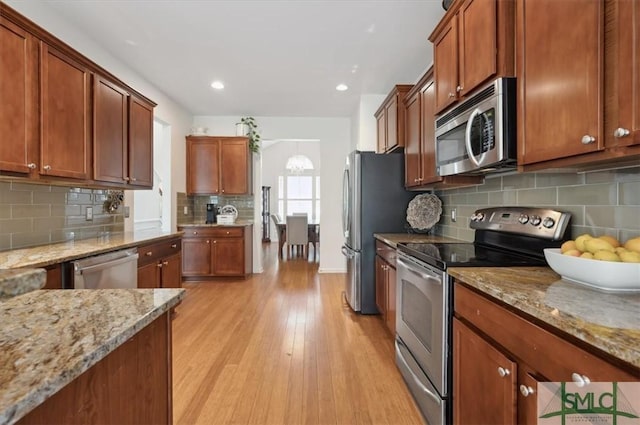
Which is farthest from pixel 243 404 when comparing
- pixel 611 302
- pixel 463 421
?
pixel 611 302

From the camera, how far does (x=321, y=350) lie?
2473 millimetres

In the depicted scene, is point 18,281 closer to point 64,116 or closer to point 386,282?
point 64,116

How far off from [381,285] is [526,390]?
200 cm

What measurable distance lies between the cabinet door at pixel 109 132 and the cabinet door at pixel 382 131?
2594 millimetres

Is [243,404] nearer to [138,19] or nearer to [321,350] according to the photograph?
[321,350]

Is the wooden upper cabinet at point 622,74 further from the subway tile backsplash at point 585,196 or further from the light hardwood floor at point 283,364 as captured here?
the light hardwood floor at point 283,364

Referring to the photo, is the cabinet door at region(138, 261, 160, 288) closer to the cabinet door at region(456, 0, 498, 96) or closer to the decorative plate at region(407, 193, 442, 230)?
the decorative plate at region(407, 193, 442, 230)

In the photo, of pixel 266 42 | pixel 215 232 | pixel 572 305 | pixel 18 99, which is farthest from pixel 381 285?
pixel 18 99

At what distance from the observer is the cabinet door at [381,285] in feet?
9.03

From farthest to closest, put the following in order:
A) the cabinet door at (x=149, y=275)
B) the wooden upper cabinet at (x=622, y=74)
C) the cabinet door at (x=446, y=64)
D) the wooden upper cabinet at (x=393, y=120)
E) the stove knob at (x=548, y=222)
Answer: the wooden upper cabinet at (x=393, y=120)
the cabinet door at (x=149, y=275)
the cabinet door at (x=446, y=64)
the stove knob at (x=548, y=222)
the wooden upper cabinet at (x=622, y=74)

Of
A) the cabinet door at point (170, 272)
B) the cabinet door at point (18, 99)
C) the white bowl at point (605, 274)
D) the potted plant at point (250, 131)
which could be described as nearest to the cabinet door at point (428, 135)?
the white bowl at point (605, 274)

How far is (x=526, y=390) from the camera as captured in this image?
923mm


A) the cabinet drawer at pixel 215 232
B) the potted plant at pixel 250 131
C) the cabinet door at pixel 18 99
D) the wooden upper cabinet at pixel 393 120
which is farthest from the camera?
the potted plant at pixel 250 131

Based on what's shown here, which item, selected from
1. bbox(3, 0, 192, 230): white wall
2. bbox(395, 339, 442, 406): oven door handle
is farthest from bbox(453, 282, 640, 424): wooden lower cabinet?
bbox(3, 0, 192, 230): white wall
